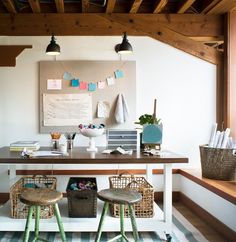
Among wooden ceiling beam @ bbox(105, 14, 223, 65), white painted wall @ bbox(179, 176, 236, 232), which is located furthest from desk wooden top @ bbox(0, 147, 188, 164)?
wooden ceiling beam @ bbox(105, 14, 223, 65)

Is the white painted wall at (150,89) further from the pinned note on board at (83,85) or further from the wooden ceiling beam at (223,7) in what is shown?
the wooden ceiling beam at (223,7)

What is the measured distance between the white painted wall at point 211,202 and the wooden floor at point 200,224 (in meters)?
0.13

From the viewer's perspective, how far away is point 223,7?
3.37 metres

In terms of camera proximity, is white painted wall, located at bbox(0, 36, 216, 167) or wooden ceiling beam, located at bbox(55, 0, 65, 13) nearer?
wooden ceiling beam, located at bbox(55, 0, 65, 13)

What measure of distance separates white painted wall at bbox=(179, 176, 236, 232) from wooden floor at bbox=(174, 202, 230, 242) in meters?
0.13

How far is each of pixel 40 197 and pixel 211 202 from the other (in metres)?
1.74

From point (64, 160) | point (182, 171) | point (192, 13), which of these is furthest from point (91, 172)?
point (192, 13)

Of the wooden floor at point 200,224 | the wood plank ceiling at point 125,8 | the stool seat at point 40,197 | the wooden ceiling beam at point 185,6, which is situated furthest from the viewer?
the wood plank ceiling at point 125,8

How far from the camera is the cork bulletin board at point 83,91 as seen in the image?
3.52 m

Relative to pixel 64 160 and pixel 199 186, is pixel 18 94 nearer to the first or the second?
pixel 64 160

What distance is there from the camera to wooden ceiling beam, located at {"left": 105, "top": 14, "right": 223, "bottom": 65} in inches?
141

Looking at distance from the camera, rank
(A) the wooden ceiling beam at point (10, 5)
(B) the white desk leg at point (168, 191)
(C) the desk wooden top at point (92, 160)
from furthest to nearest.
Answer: (A) the wooden ceiling beam at point (10, 5), (B) the white desk leg at point (168, 191), (C) the desk wooden top at point (92, 160)

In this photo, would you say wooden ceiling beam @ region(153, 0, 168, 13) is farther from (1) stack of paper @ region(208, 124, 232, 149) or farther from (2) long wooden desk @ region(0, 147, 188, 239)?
(2) long wooden desk @ region(0, 147, 188, 239)

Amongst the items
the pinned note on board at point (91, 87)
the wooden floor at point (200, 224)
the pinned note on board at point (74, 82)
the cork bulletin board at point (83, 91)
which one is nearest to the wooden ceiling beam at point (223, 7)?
the cork bulletin board at point (83, 91)
